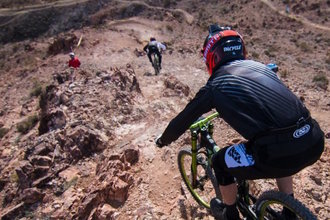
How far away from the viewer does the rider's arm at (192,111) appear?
2.96m

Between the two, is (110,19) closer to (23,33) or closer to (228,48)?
(23,33)

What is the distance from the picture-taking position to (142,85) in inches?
475

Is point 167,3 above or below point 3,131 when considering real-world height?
below

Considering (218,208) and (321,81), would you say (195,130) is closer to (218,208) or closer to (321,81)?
(218,208)

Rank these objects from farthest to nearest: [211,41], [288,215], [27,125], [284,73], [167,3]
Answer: [167,3] < [284,73] < [27,125] < [211,41] < [288,215]

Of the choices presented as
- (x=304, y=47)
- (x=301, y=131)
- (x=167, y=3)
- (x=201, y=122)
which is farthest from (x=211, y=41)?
(x=167, y=3)

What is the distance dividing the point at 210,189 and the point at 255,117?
8.34ft

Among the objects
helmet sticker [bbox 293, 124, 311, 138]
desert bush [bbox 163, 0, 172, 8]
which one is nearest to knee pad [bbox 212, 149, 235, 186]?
helmet sticker [bbox 293, 124, 311, 138]

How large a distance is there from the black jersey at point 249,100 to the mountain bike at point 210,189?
691 millimetres

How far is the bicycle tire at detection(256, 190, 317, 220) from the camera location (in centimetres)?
270

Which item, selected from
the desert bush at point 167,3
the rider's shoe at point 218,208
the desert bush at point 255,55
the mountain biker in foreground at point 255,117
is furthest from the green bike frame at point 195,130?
the desert bush at point 167,3

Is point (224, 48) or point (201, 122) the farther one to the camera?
point (201, 122)

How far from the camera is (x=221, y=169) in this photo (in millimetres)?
3156

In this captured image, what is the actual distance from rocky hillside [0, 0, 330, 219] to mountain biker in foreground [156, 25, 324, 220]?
1987mm
